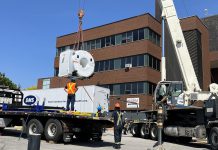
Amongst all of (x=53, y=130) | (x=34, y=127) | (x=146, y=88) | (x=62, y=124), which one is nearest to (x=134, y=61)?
(x=146, y=88)

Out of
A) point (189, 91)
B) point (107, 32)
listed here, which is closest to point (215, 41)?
point (107, 32)

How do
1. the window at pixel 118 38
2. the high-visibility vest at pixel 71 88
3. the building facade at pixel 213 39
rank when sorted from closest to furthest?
the high-visibility vest at pixel 71 88
the window at pixel 118 38
the building facade at pixel 213 39

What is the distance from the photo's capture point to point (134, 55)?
1654 inches

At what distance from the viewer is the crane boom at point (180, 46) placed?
2111cm

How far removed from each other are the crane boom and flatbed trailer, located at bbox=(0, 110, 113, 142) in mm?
7761

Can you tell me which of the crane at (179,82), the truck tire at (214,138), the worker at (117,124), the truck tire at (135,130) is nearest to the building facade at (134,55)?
the truck tire at (135,130)

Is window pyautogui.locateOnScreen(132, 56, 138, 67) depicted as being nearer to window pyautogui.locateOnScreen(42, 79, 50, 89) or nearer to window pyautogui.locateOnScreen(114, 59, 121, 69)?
window pyautogui.locateOnScreen(114, 59, 121, 69)

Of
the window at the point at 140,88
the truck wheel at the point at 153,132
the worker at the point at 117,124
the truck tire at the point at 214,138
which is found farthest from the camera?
the window at the point at 140,88

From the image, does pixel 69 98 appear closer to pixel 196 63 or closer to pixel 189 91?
pixel 189 91

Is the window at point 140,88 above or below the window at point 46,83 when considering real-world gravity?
below

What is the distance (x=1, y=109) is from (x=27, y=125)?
2856 millimetres

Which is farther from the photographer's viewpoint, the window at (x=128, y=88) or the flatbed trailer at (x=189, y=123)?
the window at (x=128, y=88)

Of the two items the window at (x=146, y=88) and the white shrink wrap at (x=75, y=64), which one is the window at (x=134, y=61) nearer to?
the window at (x=146, y=88)

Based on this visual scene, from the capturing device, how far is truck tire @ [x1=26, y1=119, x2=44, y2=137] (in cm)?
1539
